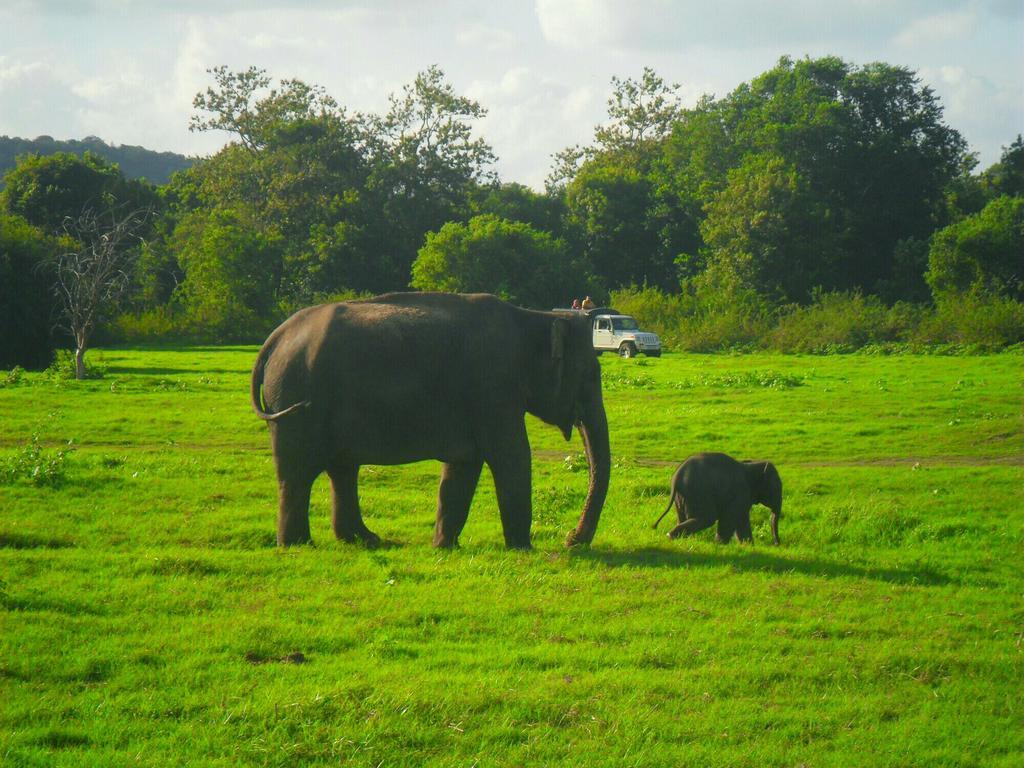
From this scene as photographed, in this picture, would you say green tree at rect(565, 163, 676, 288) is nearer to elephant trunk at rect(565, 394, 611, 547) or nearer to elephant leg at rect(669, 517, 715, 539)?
elephant leg at rect(669, 517, 715, 539)

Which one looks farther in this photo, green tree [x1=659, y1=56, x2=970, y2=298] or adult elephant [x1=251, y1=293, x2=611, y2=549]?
green tree [x1=659, y1=56, x2=970, y2=298]

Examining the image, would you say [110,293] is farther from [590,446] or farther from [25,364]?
[590,446]

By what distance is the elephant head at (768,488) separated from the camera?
12.5m

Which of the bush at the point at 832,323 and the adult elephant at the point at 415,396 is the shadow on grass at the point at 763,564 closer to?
the adult elephant at the point at 415,396

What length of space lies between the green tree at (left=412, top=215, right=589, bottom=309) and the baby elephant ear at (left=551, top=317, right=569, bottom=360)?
44906 mm

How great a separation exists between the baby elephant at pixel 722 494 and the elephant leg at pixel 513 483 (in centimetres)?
175

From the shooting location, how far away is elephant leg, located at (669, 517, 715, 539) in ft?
40.2

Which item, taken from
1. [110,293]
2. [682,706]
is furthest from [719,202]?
[682,706]

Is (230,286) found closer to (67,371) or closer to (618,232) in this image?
(618,232)

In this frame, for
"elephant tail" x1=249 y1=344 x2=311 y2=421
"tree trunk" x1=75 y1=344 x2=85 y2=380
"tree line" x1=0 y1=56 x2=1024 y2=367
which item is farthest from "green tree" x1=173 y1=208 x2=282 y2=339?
"elephant tail" x1=249 y1=344 x2=311 y2=421

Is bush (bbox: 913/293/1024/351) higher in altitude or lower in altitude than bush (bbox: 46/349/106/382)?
higher

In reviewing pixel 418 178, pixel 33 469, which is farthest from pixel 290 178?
pixel 33 469

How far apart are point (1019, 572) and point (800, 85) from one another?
59123 mm

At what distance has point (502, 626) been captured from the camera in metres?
8.26
